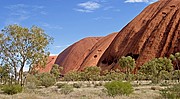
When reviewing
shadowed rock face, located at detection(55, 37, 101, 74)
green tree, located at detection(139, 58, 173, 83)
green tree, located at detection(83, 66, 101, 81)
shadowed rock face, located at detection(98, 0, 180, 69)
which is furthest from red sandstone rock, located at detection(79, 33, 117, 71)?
green tree, located at detection(139, 58, 173, 83)

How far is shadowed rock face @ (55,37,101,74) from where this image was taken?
463 ft

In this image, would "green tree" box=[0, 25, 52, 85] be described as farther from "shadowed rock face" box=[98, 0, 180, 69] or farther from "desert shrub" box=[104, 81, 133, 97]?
"shadowed rock face" box=[98, 0, 180, 69]

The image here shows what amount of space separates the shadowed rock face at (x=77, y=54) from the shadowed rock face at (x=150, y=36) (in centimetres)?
3158

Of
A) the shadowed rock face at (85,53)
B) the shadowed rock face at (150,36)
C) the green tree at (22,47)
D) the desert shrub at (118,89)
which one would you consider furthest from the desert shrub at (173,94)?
the shadowed rock face at (85,53)

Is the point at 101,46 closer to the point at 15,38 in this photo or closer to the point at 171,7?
the point at 171,7

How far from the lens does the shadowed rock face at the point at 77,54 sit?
141 m

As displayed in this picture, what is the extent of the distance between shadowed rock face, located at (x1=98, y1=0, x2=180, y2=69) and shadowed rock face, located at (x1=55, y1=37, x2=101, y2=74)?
3158 cm

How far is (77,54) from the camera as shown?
14750cm

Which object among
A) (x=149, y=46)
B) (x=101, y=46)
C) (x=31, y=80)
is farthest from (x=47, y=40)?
(x=101, y=46)

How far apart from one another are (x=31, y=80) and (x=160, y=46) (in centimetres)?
5375

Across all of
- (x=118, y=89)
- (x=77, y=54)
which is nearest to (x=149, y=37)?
(x=77, y=54)

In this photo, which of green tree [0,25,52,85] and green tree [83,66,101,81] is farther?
green tree [83,66,101,81]

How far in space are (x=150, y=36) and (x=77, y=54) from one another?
6035 centimetres

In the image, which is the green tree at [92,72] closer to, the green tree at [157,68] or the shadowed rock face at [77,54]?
the green tree at [157,68]
